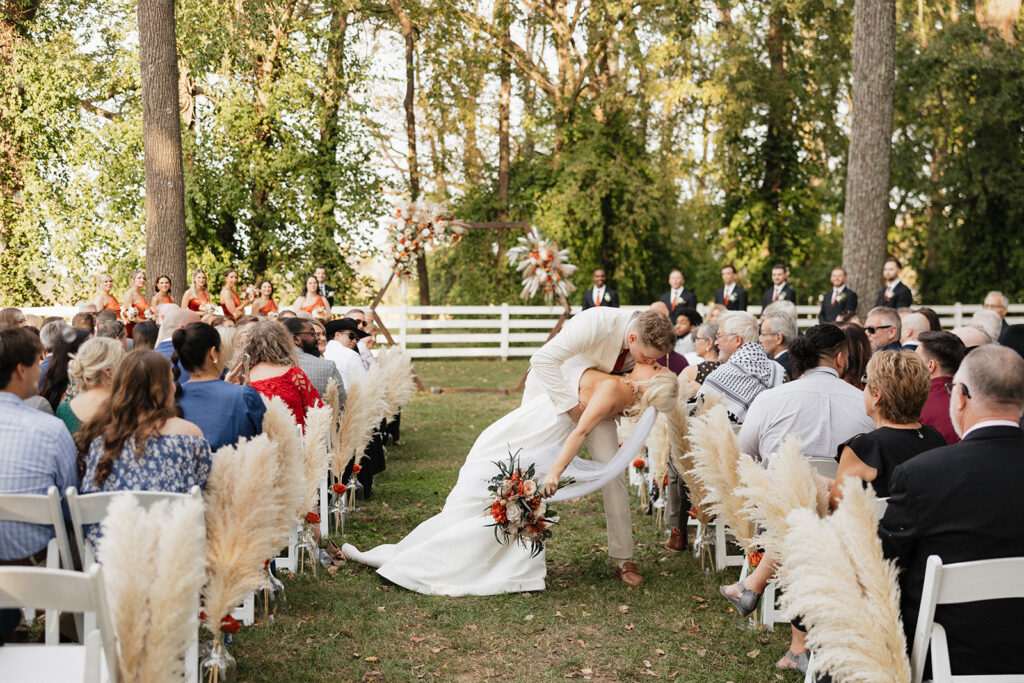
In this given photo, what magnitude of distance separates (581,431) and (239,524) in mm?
2613

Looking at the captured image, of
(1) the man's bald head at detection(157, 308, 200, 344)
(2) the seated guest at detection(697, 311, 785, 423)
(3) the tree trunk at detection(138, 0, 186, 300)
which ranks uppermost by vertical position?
(3) the tree trunk at detection(138, 0, 186, 300)

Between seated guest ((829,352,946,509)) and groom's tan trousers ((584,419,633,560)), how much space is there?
241cm

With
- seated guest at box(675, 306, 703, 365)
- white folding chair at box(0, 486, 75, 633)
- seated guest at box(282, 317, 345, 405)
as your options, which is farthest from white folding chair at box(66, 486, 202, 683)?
seated guest at box(675, 306, 703, 365)

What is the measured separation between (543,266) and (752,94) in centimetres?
1166

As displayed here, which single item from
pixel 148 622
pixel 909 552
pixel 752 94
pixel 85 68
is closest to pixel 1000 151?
pixel 752 94

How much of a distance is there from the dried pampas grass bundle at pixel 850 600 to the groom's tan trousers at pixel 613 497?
3398 millimetres

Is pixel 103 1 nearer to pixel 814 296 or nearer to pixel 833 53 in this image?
pixel 833 53

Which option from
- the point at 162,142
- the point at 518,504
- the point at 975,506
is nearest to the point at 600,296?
the point at 162,142

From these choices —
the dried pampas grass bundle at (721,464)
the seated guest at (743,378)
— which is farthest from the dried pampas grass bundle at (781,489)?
the seated guest at (743,378)

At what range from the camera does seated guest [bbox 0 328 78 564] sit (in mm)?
3609

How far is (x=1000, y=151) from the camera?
24.7 m

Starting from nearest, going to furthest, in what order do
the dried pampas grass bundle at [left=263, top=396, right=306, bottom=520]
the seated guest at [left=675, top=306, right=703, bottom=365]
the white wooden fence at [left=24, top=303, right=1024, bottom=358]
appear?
the dried pampas grass bundle at [left=263, top=396, right=306, bottom=520] < the seated guest at [left=675, top=306, right=703, bottom=365] < the white wooden fence at [left=24, top=303, right=1024, bottom=358]

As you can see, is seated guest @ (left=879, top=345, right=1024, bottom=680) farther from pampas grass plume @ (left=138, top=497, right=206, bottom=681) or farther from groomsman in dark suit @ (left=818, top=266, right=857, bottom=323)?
groomsman in dark suit @ (left=818, top=266, right=857, bottom=323)

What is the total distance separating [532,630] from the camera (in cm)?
533
